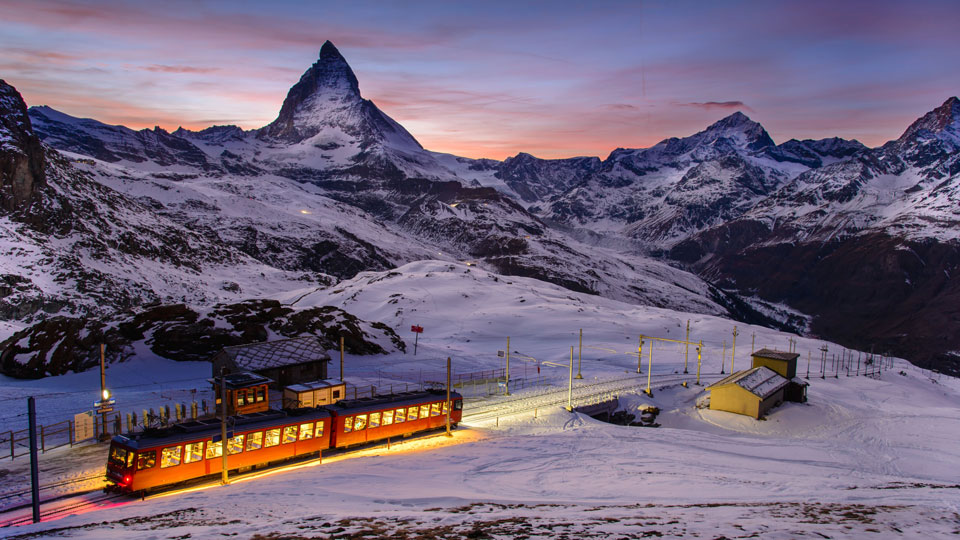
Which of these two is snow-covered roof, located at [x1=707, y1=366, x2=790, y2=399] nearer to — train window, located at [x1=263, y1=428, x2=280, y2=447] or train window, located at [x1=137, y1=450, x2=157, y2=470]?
train window, located at [x1=263, y1=428, x2=280, y2=447]

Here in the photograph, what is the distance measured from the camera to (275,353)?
48312 millimetres

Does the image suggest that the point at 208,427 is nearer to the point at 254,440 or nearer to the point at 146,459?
the point at 254,440

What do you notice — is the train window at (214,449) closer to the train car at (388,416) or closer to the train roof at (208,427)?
the train roof at (208,427)

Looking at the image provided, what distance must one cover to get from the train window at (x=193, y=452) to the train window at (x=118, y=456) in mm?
2598

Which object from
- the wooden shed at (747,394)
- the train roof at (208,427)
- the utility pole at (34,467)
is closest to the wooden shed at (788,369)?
the wooden shed at (747,394)

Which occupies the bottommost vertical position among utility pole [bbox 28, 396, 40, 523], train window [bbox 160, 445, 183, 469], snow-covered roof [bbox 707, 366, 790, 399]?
snow-covered roof [bbox 707, 366, 790, 399]

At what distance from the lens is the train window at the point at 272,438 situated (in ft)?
100

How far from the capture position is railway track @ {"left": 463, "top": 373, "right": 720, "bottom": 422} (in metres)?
47.1

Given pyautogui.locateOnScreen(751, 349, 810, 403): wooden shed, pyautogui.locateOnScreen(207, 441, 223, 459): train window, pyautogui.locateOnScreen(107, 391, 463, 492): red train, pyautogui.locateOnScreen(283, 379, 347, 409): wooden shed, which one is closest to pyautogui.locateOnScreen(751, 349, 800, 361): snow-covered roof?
pyautogui.locateOnScreen(751, 349, 810, 403): wooden shed

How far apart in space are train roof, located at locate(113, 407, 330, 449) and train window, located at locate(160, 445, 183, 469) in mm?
313

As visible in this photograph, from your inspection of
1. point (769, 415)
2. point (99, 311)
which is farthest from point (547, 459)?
point (99, 311)

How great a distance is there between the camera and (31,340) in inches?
1964

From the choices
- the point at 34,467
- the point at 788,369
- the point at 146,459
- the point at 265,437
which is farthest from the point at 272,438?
→ the point at 788,369

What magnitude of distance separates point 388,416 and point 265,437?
843 centimetres
